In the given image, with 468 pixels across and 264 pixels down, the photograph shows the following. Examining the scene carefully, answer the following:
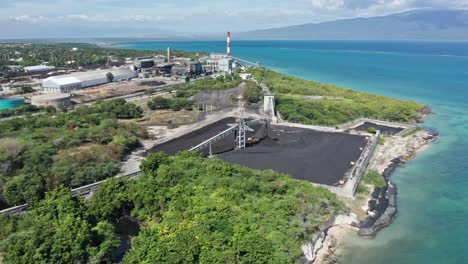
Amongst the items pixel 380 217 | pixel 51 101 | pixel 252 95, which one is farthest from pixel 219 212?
pixel 51 101

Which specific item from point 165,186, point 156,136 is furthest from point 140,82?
point 165,186

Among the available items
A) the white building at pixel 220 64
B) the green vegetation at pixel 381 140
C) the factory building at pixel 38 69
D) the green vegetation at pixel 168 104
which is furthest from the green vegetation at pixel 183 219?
the factory building at pixel 38 69

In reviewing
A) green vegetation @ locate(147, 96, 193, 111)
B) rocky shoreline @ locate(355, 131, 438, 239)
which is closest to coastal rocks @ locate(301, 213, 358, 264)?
rocky shoreline @ locate(355, 131, 438, 239)

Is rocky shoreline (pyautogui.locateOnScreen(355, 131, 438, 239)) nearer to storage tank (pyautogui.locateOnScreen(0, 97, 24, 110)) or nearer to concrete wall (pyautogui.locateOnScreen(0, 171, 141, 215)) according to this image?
concrete wall (pyautogui.locateOnScreen(0, 171, 141, 215))

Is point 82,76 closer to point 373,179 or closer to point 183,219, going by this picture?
point 373,179

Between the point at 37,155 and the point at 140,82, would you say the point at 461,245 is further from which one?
the point at 140,82
